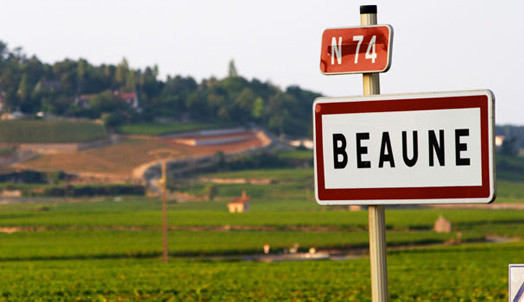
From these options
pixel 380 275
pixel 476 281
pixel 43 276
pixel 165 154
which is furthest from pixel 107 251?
pixel 165 154

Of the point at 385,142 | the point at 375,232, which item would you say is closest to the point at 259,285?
the point at 375,232

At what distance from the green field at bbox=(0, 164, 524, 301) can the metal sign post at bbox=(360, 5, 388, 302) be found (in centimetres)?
2341

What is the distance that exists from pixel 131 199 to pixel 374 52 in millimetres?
150639

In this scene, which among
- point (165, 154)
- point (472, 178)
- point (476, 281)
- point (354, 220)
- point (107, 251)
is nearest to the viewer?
point (472, 178)

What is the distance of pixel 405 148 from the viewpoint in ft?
13.8

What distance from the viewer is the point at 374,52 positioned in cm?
423

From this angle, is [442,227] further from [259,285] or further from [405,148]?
[405,148]

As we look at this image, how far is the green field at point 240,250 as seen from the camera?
103 feet

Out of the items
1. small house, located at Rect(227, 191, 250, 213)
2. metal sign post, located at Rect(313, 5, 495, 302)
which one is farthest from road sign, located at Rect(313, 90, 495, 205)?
small house, located at Rect(227, 191, 250, 213)

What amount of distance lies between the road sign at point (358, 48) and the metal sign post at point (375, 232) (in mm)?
77

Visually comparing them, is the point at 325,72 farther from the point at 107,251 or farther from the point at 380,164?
the point at 107,251

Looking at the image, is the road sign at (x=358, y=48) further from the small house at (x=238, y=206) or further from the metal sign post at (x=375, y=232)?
the small house at (x=238, y=206)

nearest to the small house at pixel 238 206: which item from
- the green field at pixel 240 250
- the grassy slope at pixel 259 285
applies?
the green field at pixel 240 250

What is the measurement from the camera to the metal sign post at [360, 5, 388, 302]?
4312mm
